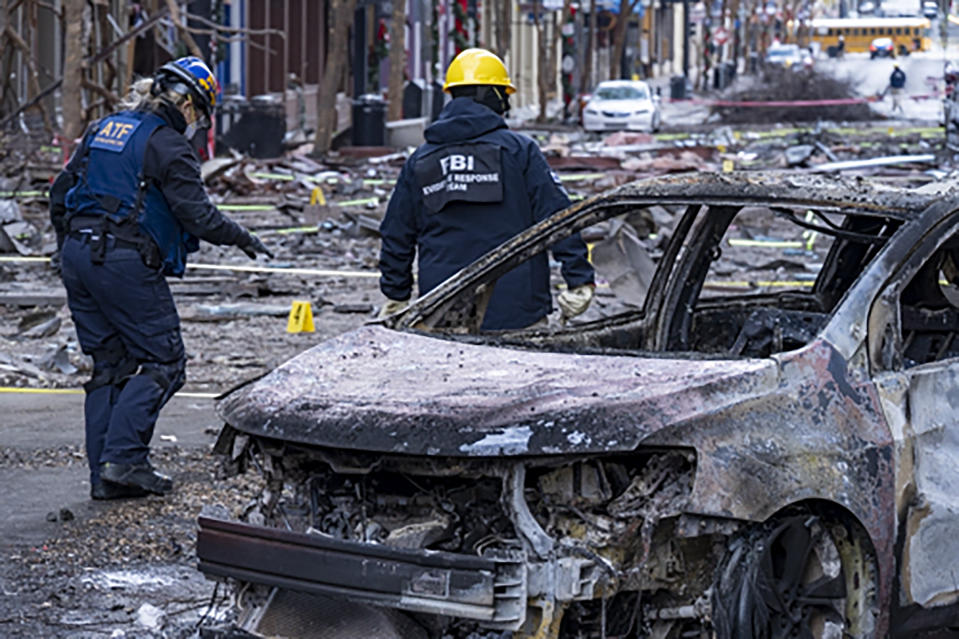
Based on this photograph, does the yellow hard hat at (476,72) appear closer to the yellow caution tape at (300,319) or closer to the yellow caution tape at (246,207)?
the yellow caution tape at (300,319)

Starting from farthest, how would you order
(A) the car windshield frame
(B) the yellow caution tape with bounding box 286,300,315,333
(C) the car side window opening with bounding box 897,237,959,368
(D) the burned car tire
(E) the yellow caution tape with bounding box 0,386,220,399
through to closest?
1. (A) the car windshield frame
2. (B) the yellow caution tape with bounding box 286,300,315,333
3. (E) the yellow caution tape with bounding box 0,386,220,399
4. (C) the car side window opening with bounding box 897,237,959,368
5. (D) the burned car tire

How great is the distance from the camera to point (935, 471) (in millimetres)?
5227

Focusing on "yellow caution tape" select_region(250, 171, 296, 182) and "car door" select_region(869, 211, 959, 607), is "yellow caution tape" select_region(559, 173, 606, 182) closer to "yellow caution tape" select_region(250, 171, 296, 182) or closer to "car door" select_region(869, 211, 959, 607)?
"yellow caution tape" select_region(250, 171, 296, 182)

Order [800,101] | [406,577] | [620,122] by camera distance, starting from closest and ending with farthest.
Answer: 1. [406,577]
2. [620,122]
3. [800,101]

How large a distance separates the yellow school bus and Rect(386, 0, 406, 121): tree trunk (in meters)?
83.4

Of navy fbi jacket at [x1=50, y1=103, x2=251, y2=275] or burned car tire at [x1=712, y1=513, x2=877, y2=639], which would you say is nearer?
burned car tire at [x1=712, y1=513, x2=877, y2=639]

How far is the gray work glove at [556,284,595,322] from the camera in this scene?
284 inches

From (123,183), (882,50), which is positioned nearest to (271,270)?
(123,183)

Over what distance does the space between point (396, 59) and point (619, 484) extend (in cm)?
3155

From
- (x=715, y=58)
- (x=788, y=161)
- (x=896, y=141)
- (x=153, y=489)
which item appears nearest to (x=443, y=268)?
(x=153, y=489)

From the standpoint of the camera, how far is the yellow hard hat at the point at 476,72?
757cm

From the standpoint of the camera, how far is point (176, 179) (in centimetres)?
745

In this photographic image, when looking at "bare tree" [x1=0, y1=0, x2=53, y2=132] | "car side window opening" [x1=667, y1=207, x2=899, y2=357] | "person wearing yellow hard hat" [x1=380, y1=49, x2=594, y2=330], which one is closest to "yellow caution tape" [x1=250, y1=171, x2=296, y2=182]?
"bare tree" [x1=0, y1=0, x2=53, y2=132]

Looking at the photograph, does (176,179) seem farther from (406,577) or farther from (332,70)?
(332,70)
